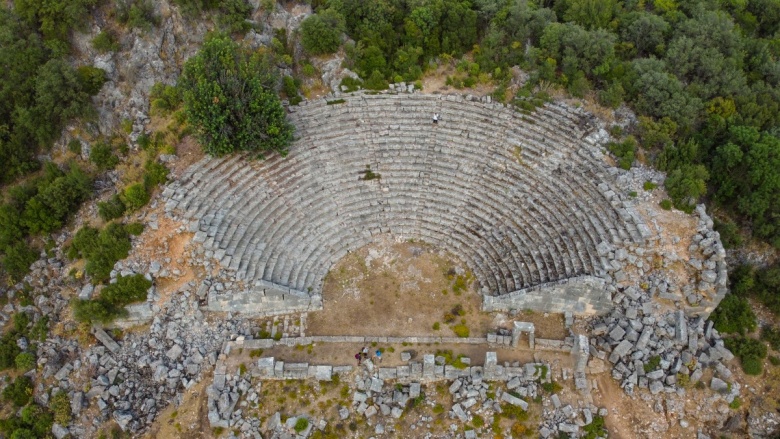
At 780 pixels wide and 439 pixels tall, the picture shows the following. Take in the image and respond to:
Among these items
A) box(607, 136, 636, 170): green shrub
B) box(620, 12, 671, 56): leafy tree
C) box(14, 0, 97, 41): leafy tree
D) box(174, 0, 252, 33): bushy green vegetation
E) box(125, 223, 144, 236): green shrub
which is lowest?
box(125, 223, 144, 236): green shrub

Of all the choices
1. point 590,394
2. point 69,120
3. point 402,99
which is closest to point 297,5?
point 402,99

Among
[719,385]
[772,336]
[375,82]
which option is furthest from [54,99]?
[772,336]

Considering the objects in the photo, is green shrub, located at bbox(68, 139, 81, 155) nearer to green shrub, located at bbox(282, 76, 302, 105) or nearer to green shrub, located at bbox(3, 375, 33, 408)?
green shrub, located at bbox(282, 76, 302, 105)

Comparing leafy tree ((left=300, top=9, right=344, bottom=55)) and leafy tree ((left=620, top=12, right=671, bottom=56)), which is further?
leafy tree ((left=620, top=12, right=671, bottom=56))

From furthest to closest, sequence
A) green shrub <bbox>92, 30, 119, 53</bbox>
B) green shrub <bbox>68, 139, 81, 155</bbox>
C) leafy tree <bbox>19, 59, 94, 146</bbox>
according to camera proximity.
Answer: green shrub <bbox>92, 30, 119, 53</bbox> → green shrub <bbox>68, 139, 81, 155</bbox> → leafy tree <bbox>19, 59, 94, 146</bbox>

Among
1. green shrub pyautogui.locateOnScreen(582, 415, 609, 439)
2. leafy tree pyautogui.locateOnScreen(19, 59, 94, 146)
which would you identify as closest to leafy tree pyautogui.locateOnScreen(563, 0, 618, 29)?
green shrub pyautogui.locateOnScreen(582, 415, 609, 439)
